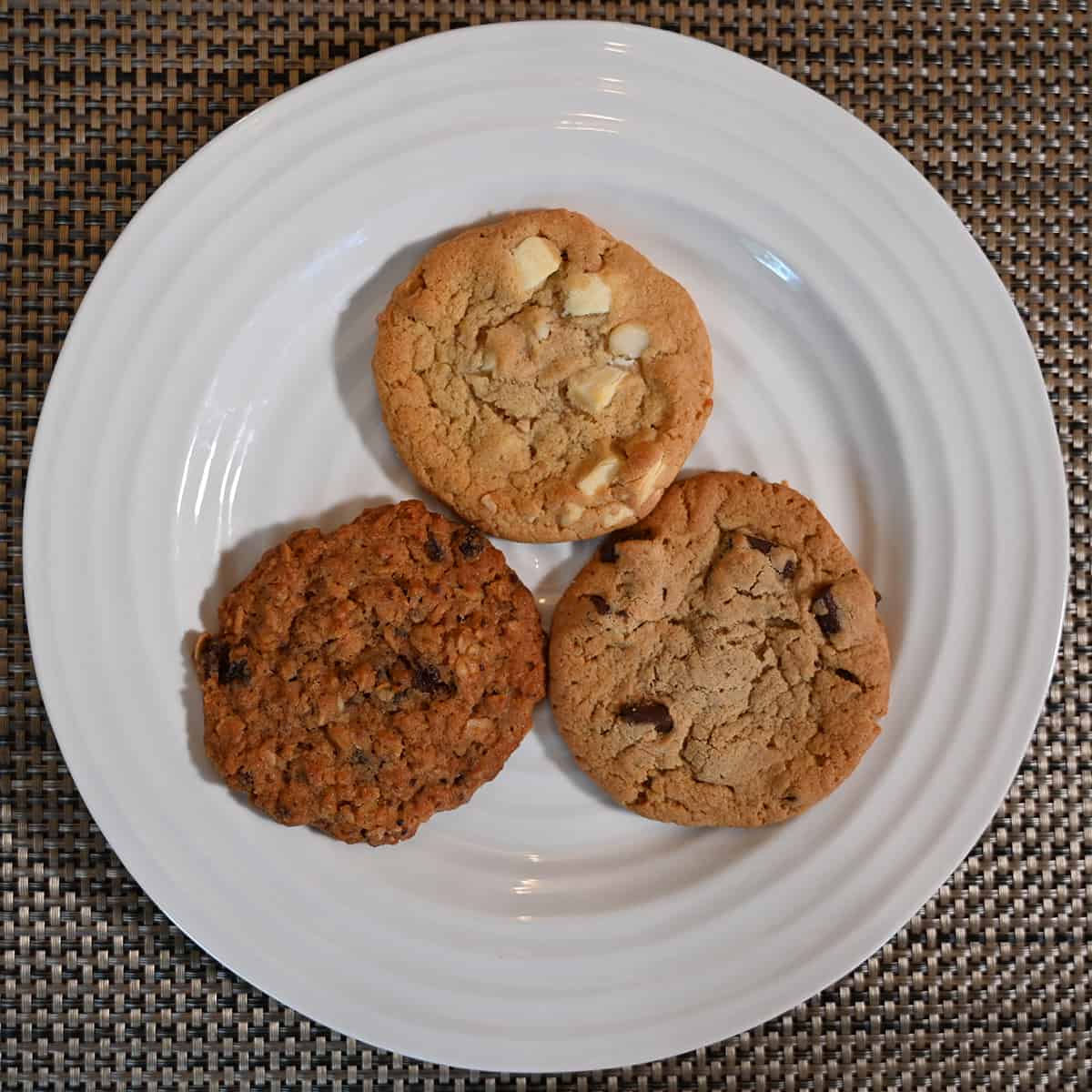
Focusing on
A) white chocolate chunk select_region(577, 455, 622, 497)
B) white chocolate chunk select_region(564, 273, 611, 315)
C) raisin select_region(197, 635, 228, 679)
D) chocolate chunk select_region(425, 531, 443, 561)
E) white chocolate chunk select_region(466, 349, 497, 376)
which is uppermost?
white chocolate chunk select_region(564, 273, 611, 315)

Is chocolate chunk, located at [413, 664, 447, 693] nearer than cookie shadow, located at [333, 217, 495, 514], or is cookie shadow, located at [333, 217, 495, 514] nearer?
chocolate chunk, located at [413, 664, 447, 693]

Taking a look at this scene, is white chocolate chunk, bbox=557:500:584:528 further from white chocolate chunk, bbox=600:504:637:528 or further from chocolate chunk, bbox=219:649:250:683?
chocolate chunk, bbox=219:649:250:683

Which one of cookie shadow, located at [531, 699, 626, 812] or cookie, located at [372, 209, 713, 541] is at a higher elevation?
cookie, located at [372, 209, 713, 541]

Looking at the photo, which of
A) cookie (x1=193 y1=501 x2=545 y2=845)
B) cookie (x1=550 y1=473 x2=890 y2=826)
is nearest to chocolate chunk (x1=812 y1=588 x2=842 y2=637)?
cookie (x1=550 y1=473 x2=890 y2=826)

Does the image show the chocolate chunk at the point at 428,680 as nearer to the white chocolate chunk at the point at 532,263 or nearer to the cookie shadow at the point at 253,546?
the cookie shadow at the point at 253,546

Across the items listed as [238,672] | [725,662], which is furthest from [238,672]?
[725,662]

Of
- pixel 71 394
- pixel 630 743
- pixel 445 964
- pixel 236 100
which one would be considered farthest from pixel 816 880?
pixel 236 100
